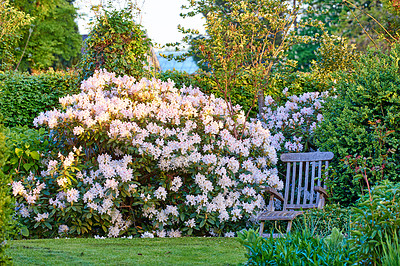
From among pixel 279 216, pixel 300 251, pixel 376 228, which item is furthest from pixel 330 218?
pixel 376 228

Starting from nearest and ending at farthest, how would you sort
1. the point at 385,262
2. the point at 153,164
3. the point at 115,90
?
the point at 385,262 → the point at 153,164 → the point at 115,90

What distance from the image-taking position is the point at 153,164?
5535 mm

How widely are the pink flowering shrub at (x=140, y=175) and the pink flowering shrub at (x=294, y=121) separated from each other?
980 mm

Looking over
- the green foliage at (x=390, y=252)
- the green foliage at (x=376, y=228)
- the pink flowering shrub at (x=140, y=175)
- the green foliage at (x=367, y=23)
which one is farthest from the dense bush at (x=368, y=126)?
the green foliage at (x=367, y=23)

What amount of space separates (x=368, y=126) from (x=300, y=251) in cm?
258

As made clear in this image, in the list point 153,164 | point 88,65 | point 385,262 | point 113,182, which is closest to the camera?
point 385,262

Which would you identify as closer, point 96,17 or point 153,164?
point 153,164

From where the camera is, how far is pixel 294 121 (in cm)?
722

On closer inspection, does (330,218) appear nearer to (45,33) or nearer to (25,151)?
(25,151)

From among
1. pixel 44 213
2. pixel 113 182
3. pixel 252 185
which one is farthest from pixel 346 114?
pixel 44 213

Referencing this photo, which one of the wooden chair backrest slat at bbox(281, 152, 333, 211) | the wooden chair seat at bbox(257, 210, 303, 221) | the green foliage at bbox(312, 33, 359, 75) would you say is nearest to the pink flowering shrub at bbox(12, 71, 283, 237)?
the wooden chair backrest slat at bbox(281, 152, 333, 211)

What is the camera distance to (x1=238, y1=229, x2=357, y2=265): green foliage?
290 cm

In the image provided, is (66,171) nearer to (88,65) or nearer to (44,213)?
(44,213)

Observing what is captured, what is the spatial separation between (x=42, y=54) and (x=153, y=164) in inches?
727
